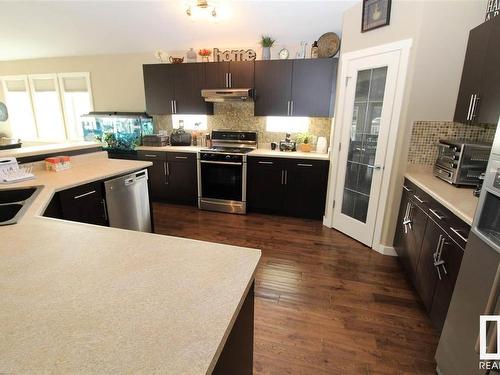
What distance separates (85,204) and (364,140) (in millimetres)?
2856

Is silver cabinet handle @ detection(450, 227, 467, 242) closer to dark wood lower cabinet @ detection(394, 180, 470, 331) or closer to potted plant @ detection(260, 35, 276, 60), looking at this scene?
dark wood lower cabinet @ detection(394, 180, 470, 331)

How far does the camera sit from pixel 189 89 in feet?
13.4

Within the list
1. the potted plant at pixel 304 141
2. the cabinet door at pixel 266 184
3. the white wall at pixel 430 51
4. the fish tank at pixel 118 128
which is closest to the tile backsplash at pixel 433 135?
the white wall at pixel 430 51

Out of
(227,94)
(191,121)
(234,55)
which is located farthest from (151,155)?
(234,55)

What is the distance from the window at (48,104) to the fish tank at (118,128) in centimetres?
53

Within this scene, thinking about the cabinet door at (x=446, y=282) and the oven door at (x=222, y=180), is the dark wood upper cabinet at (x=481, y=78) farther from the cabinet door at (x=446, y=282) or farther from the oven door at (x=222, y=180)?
the oven door at (x=222, y=180)

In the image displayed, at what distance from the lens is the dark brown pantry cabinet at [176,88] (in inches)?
158

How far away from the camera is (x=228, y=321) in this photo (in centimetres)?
73

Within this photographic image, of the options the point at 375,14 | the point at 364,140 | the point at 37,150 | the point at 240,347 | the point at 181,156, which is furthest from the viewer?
the point at 181,156

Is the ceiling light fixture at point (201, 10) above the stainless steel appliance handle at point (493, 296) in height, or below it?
above

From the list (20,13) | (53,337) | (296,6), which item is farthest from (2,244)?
(20,13)

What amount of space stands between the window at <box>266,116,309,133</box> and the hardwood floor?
1665 mm

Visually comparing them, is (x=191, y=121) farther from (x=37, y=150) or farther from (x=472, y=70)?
(x=472, y=70)

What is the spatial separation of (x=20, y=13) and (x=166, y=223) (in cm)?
368
